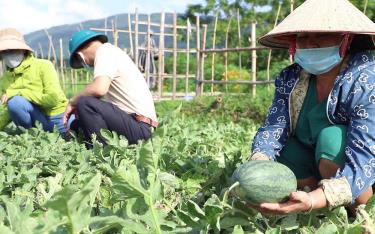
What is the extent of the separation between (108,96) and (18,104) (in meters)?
1.18

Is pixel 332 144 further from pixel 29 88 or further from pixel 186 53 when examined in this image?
pixel 186 53

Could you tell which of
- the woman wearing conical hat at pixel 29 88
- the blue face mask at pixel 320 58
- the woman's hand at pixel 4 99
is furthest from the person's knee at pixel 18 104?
the blue face mask at pixel 320 58

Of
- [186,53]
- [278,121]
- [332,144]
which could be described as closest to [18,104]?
[278,121]

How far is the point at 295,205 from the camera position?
6.38 feet

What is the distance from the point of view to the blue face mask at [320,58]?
7.67 feet

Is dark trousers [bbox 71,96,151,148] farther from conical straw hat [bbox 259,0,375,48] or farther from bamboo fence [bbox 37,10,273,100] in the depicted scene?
bamboo fence [bbox 37,10,273,100]

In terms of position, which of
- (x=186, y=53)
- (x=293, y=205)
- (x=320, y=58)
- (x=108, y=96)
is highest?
(x=320, y=58)

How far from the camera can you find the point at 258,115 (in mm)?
8234

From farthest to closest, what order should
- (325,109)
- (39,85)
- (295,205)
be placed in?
(39,85), (325,109), (295,205)

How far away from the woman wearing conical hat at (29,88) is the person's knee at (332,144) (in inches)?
126

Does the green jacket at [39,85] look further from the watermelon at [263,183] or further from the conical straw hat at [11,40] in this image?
the watermelon at [263,183]

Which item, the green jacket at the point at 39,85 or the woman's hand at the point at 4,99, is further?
the woman's hand at the point at 4,99

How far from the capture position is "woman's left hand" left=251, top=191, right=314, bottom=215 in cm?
193

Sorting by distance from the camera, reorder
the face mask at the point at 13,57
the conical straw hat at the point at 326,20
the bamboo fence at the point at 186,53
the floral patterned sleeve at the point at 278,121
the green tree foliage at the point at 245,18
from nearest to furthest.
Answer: the conical straw hat at the point at 326,20, the floral patterned sleeve at the point at 278,121, the face mask at the point at 13,57, the bamboo fence at the point at 186,53, the green tree foliage at the point at 245,18
